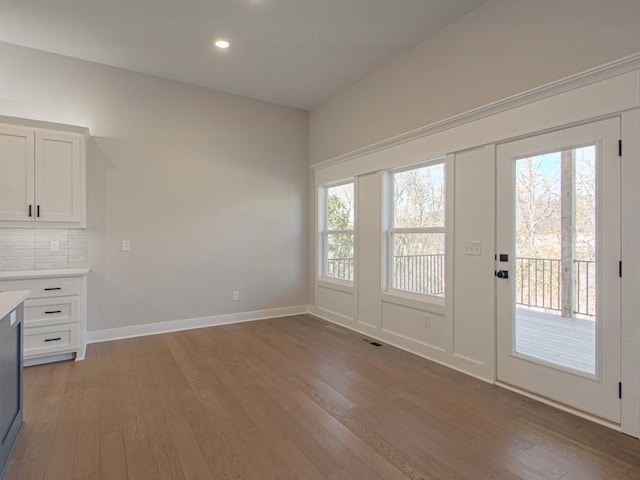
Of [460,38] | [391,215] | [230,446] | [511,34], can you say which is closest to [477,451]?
[230,446]

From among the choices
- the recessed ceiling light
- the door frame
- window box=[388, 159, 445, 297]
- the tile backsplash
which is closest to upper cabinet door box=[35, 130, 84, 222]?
the tile backsplash

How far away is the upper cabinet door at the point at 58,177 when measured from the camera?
136 inches

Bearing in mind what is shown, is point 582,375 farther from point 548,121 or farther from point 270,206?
point 270,206

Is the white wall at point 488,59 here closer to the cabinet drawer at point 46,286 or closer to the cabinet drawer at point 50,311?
the cabinet drawer at point 46,286

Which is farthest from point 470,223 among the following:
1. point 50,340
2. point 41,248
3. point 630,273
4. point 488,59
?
point 41,248

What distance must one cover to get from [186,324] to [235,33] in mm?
3523

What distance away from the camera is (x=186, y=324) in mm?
4598

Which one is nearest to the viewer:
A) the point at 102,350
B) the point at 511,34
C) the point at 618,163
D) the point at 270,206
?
the point at 618,163

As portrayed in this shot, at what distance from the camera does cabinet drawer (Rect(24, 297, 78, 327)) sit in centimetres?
330

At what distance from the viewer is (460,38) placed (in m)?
3.20

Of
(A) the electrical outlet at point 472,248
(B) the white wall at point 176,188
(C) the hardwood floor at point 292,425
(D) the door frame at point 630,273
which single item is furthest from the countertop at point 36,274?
(D) the door frame at point 630,273

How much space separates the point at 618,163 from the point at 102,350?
4.91 metres

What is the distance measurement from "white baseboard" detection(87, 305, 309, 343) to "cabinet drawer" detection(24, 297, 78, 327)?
27.2 inches

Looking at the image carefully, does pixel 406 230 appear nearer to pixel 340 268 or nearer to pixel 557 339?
pixel 340 268
